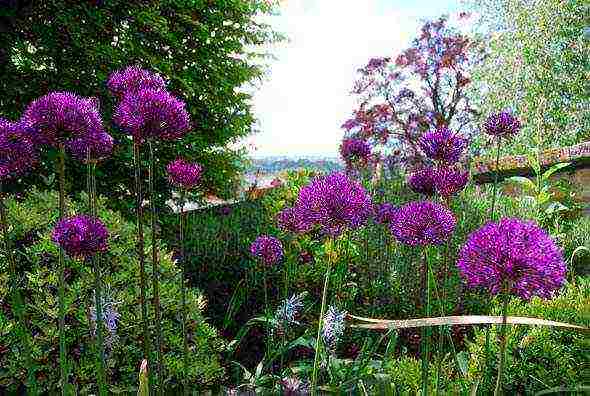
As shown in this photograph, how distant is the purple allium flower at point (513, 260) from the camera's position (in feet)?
4.76

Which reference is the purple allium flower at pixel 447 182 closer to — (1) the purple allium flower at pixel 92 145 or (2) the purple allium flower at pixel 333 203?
(2) the purple allium flower at pixel 333 203

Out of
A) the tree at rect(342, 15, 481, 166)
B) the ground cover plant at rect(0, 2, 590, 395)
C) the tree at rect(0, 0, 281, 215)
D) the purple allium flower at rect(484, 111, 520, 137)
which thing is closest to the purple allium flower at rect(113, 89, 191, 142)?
the ground cover plant at rect(0, 2, 590, 395)

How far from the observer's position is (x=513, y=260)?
1.44 meters

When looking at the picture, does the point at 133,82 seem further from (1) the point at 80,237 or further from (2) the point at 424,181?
(2) the point at 424,181

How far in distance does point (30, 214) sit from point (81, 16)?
3.47m

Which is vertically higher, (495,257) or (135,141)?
(135,141)

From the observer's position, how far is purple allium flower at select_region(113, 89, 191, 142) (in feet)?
5.66

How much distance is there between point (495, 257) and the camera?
146cm

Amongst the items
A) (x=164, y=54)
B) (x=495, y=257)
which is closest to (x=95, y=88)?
(x=164, y=54)

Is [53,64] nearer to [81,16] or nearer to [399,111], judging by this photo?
[81,16]

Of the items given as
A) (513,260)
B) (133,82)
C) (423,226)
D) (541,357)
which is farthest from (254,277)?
(513,260)

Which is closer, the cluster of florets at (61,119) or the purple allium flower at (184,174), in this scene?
the cluster of florets at (61,119)

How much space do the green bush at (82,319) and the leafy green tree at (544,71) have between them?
45.9 ft

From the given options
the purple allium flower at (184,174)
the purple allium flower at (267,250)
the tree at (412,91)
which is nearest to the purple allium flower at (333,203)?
the purple allium flower at (184,174)
